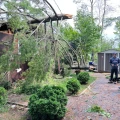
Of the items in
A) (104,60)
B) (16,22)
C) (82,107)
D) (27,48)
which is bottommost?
(82,107)

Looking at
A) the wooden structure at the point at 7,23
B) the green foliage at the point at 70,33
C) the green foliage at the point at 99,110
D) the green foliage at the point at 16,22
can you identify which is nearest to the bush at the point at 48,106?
the green foliage at the point at 99,110

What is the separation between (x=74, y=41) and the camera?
1717cm

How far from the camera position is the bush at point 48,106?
15.0ft

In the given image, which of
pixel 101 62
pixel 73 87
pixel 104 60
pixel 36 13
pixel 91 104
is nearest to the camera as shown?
pixel 91 104

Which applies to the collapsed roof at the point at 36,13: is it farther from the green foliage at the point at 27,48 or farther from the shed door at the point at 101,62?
the shed door at the point at 101,62

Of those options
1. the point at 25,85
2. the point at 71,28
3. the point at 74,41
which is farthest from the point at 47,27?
the point at 71,28

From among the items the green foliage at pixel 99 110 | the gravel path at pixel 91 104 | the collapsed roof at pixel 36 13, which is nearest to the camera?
the gravel path at pixel 91 104

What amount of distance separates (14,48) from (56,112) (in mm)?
3633

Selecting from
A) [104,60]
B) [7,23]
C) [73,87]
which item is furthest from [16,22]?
[104,60]

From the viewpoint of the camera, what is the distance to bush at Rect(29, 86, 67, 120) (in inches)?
180

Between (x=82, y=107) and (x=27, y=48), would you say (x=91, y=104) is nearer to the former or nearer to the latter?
(x=82, y=107)

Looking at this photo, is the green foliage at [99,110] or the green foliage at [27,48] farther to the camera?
the green foliage at [27,48]

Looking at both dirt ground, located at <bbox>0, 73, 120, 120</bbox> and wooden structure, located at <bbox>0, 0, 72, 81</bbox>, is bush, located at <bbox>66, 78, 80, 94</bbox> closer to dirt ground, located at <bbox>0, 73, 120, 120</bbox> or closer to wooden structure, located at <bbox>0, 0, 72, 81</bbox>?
dirt ground, located at <bbox>0, 73, 120, 120</bbox>

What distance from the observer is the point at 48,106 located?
180 inches
